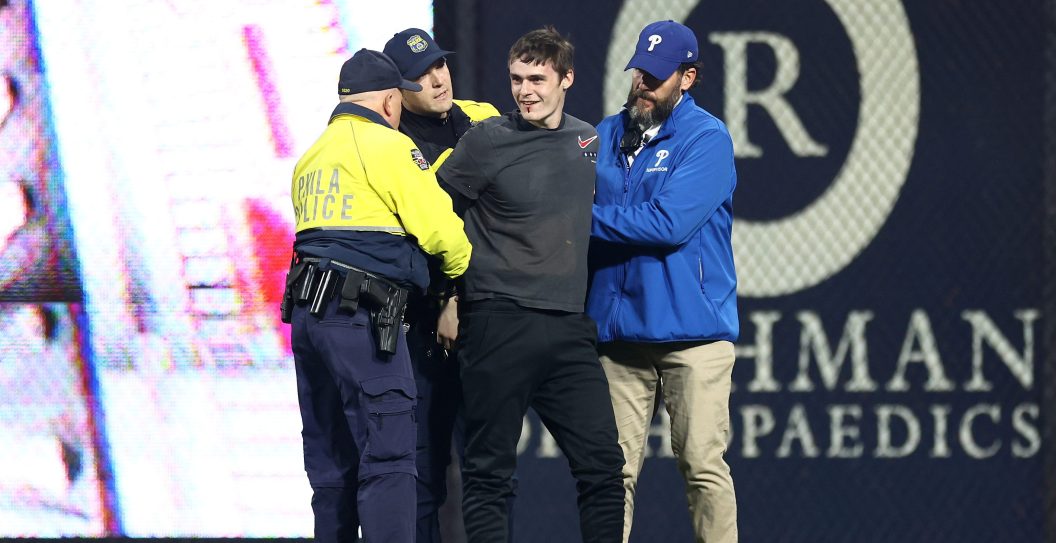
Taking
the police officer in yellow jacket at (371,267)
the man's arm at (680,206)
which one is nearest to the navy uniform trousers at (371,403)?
the police officer in yellow jacket at (371,267)

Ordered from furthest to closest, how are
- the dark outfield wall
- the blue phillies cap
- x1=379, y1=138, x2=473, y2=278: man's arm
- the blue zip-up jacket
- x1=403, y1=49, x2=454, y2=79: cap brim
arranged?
the dark outfield wall → x1=403, y1=49, x2=454, y2=79: cap brim → the blue phillies cap → the blue zip-up jacket → x1=379, y1=138, x2=473, y2=278: man's arm

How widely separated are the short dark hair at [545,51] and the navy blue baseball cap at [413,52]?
37cm

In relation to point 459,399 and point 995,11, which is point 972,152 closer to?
point 995,11

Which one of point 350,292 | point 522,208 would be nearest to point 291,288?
point 350,292

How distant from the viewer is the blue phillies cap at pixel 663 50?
3.83 m

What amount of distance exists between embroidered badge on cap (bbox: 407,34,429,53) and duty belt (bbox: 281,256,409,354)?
0.74 meters

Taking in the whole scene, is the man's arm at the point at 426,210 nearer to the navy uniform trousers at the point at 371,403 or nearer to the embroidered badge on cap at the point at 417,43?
the navy uniform trousers at the point at 371,403

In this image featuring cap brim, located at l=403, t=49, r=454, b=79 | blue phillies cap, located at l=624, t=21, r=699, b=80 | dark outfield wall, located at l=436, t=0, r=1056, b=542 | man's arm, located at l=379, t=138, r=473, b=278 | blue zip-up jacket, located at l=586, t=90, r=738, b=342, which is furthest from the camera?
dark outfield wall, located at l=436, t=0, r=1056, b=542

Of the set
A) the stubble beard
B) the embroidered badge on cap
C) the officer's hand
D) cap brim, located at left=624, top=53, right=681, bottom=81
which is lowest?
the officer's hand

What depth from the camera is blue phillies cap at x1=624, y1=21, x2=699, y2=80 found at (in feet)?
12.6

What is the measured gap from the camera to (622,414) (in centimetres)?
393

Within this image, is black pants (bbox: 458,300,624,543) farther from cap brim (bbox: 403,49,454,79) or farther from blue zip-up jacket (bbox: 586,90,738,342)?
cap brim (bbox: 403,49,454,79)

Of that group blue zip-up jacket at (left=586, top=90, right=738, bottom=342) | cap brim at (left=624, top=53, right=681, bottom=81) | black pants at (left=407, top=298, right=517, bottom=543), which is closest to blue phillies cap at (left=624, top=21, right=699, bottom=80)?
cap brim at (left=624, top=53, right=681, bottom=81)

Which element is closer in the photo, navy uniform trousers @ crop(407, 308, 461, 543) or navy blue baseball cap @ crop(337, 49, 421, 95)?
navy blue baseball cap @ crop(337, 49, 421, 95)
